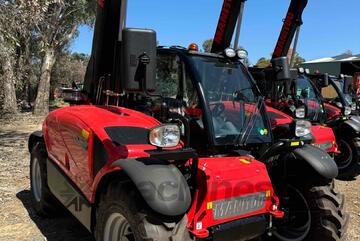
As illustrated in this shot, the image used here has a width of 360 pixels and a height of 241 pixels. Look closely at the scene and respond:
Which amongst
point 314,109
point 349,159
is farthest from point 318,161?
point 314,109

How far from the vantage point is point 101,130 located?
344cm

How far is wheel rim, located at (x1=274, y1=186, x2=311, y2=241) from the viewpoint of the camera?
3812 millimetres

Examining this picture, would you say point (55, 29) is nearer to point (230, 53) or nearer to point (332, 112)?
point (332, 112)

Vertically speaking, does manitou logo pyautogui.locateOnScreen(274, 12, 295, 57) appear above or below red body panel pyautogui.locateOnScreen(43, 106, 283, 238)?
above

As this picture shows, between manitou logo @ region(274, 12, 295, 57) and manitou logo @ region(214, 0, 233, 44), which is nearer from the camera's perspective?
manitou logo @ region(214, 0, 233, 44)

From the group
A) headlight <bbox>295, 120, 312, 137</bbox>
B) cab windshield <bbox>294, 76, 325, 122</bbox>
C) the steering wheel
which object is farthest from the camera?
cab windshield <bbox>294, 76, 325, 122</bbox>

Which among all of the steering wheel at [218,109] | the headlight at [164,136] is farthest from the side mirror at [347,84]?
the headlight at [164,136]

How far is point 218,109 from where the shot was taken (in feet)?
12.3

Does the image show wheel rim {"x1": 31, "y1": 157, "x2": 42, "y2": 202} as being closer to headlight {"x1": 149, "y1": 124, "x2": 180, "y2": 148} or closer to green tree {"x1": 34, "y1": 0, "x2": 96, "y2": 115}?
headlight {"x1": 149, "y1": 124, "x2": 180, "y2": 148}

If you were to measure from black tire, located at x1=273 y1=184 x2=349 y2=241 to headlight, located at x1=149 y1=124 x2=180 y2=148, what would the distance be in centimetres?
156

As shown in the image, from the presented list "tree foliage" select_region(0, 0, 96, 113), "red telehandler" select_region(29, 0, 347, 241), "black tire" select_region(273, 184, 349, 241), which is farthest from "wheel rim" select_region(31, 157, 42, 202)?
"tree foliage" select_region(0, 0, 96, 113)

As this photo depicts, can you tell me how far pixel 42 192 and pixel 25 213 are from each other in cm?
46

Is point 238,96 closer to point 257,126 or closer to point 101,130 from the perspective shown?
point 257,126

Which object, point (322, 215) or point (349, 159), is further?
point (349, 159)
